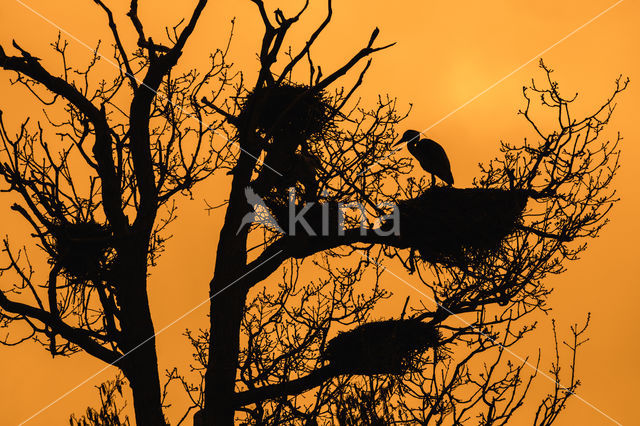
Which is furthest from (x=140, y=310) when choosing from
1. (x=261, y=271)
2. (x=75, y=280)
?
(x=261, y=271)

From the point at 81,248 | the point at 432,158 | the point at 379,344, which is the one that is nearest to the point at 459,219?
the point at 379,344

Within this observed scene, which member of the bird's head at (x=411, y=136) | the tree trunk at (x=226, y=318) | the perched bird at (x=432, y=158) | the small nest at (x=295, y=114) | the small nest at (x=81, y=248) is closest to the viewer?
the small nest at (x=81, y=248)

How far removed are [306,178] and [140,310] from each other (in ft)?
6.36

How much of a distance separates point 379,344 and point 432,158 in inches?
91.1

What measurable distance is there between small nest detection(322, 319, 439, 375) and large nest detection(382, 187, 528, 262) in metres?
0.75

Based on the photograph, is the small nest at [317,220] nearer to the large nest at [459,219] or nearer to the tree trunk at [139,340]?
the large nest at [459,219]

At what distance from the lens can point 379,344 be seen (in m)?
6.29

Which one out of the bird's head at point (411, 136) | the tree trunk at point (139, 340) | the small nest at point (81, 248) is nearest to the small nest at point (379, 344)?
the tree trunk at point (139, 340)

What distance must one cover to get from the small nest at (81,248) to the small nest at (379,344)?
7.38 ft

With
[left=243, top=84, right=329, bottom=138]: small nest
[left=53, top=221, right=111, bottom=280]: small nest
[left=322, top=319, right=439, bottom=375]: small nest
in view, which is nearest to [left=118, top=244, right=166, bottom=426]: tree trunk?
[left=53, top=221, right=111, bottom=280]: small nest

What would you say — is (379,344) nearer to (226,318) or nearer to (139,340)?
(226,318)

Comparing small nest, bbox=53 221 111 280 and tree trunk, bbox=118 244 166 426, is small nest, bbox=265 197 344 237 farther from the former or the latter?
small nest, bbox=53 221 111 280

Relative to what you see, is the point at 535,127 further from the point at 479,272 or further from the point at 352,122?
the point at 352,122

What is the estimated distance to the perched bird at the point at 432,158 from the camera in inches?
299
